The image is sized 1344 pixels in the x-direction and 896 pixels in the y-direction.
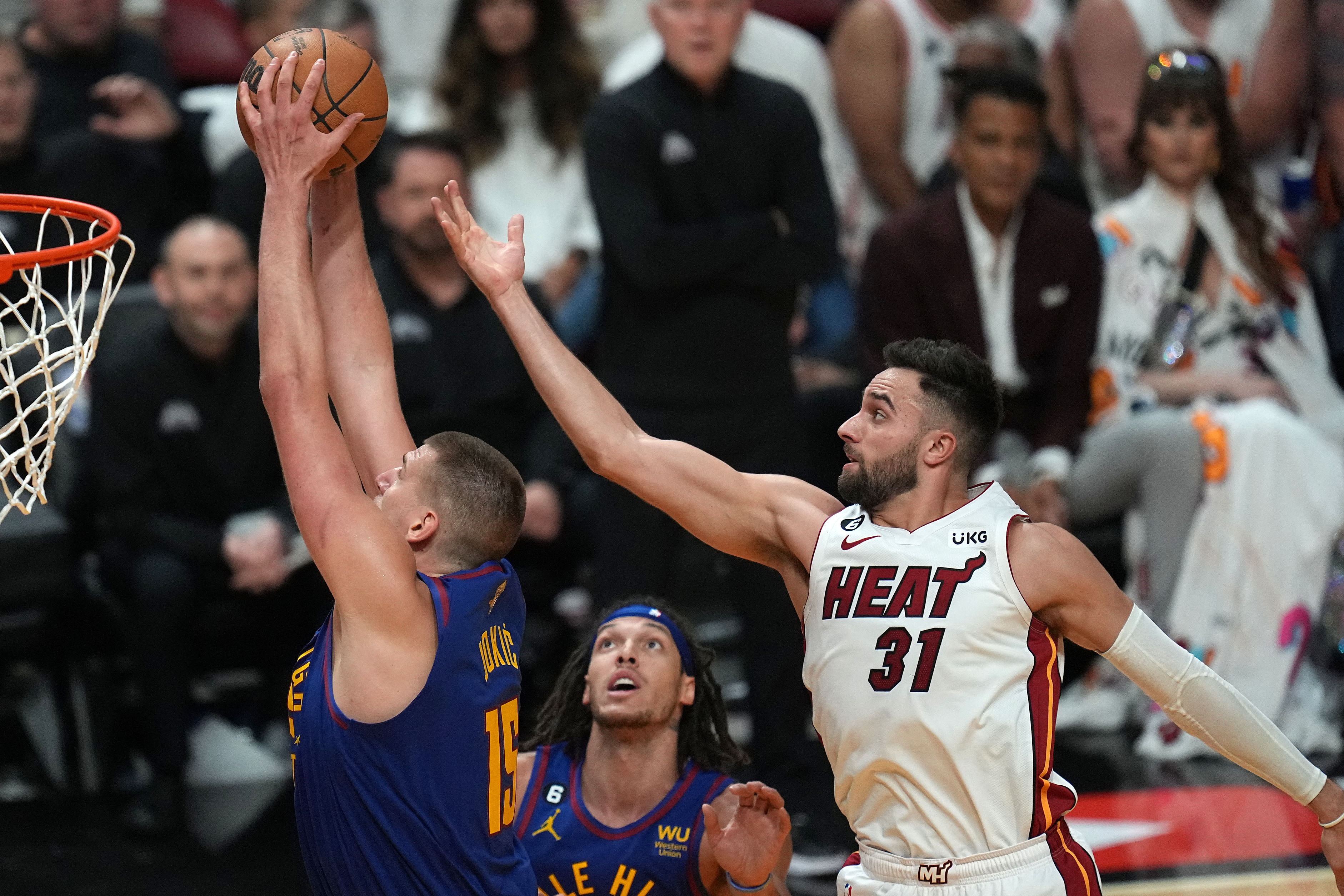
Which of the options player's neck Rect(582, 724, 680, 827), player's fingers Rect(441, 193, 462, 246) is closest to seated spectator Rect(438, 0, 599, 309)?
player's neck Rect(582, 724, 680, 827)

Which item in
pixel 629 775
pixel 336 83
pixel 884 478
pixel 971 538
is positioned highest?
pixel 336 83

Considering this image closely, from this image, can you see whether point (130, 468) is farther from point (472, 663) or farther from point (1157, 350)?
point (1157, 350)

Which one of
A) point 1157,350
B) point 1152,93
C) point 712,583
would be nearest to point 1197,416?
point 1157,350

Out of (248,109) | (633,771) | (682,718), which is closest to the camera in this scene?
(248,109)

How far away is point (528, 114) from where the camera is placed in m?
7.47

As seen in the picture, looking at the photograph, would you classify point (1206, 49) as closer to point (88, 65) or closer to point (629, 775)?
point (629, 775)

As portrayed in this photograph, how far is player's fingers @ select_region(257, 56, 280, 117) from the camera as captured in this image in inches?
132

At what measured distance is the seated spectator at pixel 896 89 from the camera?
7.68m

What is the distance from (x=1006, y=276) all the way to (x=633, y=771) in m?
3.10

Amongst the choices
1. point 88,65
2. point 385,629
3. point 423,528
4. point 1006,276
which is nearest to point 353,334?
point 423,528

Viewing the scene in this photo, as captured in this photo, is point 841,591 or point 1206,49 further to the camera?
point 1206,49

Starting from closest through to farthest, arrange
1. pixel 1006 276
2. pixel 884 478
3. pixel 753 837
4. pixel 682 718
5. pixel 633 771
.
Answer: pixel 884 478 → pixel 753 837 → pixel 633 771 → pixel 682 718 → pixel 1006 276

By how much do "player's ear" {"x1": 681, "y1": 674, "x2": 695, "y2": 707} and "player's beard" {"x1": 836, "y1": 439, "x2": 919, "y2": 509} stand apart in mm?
1004

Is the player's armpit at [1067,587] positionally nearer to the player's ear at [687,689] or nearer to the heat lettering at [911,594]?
the heat lettering at [911,594]
